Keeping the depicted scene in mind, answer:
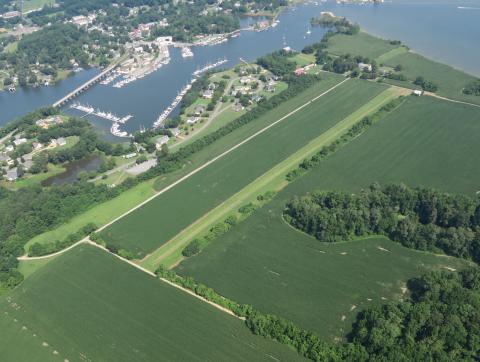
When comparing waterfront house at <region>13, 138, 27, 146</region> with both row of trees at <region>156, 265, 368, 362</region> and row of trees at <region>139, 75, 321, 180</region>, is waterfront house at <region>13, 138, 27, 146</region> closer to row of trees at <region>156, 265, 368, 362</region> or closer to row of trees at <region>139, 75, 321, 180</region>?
row of trees at <region>139, 75, 321, 180</region>

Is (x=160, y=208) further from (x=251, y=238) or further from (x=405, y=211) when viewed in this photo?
(x=405, y=211)

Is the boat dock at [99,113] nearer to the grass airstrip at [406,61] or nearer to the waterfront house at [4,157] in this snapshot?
the waterfront house at [4,157]

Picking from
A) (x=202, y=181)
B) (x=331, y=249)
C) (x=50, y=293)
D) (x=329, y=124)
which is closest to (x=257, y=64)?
(x=329, y=124)

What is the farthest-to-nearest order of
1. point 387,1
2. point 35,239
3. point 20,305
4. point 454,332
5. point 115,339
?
point 387,1 < point 35,239 < point 20,305 < point 115,339 < point 454,332

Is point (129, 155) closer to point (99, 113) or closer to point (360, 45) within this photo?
point (99, 113)

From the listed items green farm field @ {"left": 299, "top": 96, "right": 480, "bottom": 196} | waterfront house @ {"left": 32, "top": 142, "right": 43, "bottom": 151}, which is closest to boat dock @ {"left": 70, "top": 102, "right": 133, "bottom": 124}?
waterfront house @ {"left": 32, "top": 142, "right": 43, "bottom": 151}

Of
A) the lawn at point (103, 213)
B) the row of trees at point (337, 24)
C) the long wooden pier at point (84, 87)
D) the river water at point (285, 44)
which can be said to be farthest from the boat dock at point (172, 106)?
the row of trees at point (337, 24)

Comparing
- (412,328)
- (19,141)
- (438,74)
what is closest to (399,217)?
(412,328)
